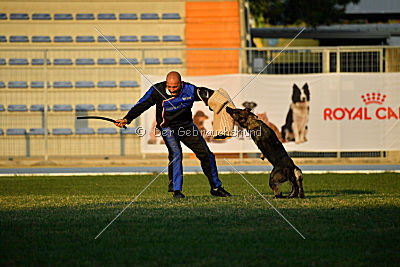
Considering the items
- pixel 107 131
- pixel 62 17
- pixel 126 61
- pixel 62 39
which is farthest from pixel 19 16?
pixel 107 131

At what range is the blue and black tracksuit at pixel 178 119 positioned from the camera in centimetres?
898

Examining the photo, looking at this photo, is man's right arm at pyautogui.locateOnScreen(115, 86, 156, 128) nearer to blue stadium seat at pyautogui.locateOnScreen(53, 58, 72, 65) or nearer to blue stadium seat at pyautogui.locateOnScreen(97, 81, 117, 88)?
blue stadium seat at pyautogui.locateOnScreen(97, 81, 117, 88)

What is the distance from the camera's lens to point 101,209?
790 centimetres

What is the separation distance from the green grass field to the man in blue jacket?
1.36ft

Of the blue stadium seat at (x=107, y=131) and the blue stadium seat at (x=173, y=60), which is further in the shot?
the blue stadium seat at (x=173, y=60)

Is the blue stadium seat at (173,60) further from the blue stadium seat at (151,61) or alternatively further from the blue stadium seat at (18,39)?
the blue stadium seat at (18,39)

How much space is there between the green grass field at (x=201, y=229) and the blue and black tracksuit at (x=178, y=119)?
495 mm

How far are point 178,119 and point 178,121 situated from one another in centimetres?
3

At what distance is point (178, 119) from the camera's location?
9109 mm

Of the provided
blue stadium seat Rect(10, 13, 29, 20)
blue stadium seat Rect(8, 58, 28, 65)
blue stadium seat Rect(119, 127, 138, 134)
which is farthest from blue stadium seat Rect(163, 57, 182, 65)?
blue stadium seat Rect(10, 13, 29, 20)

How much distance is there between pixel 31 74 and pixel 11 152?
2446 millimetres

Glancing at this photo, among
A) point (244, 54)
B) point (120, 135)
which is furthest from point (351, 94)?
point (120, 135)

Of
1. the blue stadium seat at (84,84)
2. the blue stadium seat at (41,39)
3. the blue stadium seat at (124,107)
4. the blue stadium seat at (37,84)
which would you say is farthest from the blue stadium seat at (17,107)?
the blue stadium seat at (41,39)

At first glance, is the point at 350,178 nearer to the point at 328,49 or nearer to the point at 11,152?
the point at 328,49
